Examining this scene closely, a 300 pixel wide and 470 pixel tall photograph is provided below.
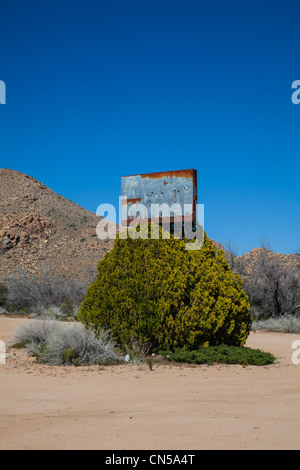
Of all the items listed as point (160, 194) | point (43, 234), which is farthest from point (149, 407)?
Answer: point (43, 234)

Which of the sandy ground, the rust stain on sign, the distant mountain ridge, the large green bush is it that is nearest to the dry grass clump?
the sandy ground

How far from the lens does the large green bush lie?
356 inches

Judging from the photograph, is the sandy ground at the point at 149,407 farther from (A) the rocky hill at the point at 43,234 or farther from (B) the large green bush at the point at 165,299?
(A) the rocky hill at the point at 43,234

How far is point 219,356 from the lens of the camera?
866 cm

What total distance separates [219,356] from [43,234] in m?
54.5

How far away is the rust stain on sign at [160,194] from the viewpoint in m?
10.4

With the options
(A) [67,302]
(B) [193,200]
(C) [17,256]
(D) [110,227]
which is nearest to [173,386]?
(B) [193,200]

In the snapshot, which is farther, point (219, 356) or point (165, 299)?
point (165, 299)

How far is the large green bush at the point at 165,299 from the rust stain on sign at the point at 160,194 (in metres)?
0.84

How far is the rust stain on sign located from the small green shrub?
2.69m

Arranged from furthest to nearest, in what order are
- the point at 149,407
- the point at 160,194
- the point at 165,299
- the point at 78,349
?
the point at 160,194, the point at 165,299, the point at 78,349, the point at 149,407

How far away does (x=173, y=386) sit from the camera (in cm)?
679

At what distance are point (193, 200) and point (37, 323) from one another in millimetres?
4228

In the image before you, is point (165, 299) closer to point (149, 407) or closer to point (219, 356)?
point (219, 356)
